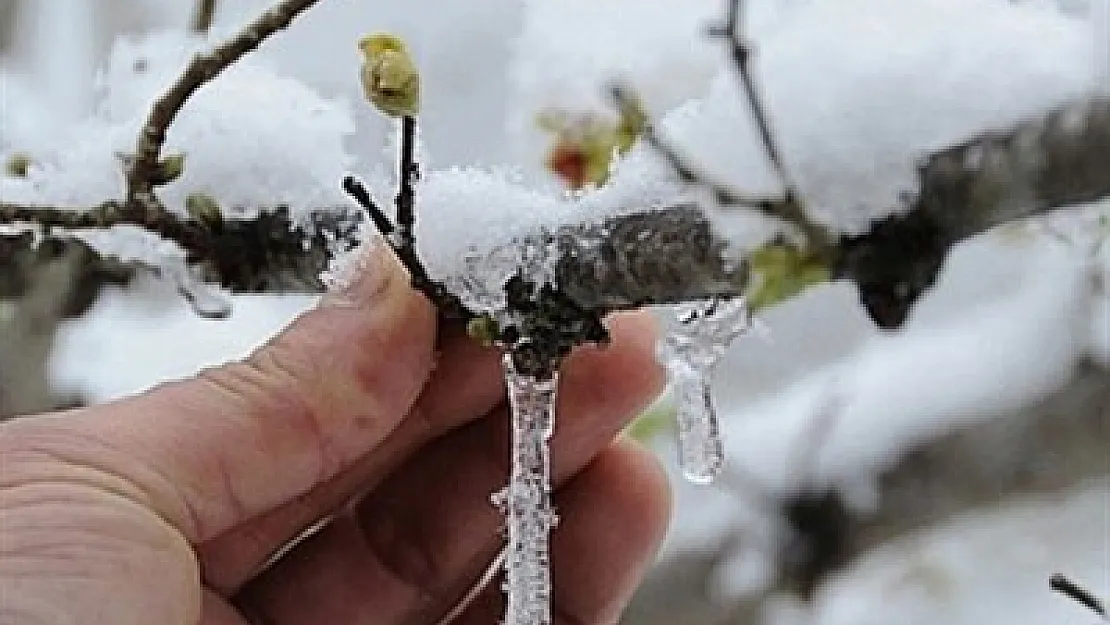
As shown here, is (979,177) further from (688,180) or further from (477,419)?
(477,419)

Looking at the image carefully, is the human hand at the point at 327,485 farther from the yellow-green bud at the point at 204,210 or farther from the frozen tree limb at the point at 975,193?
the frozen tree limb at the point at 975,193

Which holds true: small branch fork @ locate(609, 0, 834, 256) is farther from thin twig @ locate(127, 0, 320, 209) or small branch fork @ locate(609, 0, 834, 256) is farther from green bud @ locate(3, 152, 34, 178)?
green bud @ locate(3, 152, 34, 178)

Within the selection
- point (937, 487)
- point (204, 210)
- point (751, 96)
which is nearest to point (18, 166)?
point (204, 210)

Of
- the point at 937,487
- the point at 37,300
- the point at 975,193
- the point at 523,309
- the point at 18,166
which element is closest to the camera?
the point at 975,193

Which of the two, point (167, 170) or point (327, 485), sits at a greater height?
point (167, 170)

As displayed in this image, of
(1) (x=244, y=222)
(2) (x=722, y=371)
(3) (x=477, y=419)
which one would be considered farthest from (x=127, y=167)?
(2) (x=722, y=371)

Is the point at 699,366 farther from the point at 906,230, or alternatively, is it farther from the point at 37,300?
the point at 37,300

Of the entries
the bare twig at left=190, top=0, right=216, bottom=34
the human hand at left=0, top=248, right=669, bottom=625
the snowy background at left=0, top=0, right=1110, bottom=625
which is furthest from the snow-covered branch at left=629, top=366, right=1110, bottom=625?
the bare twig at left=190, top=0, right=216, bottom=34
